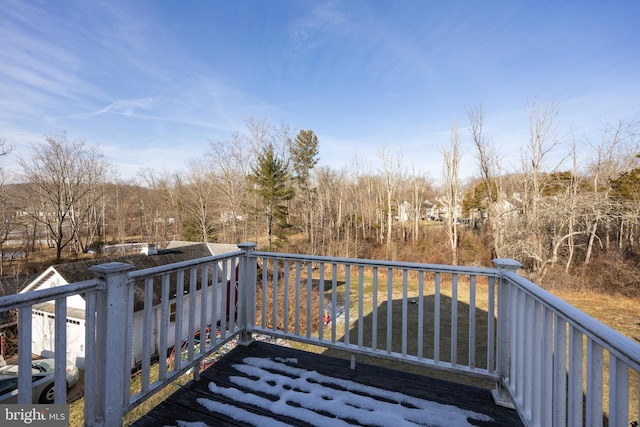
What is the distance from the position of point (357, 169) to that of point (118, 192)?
76.8ft

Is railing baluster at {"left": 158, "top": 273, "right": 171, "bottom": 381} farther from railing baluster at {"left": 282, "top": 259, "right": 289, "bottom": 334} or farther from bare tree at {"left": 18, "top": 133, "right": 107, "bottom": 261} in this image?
bare tree at {"left": 18, "top": 133, "right": 107, "bottom": 261}

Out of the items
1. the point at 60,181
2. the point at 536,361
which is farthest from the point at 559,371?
the point at 60,181

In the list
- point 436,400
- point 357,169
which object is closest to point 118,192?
point 357,169

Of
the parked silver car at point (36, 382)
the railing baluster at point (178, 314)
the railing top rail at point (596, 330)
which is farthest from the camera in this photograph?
the parked silver car at point (36, 382)

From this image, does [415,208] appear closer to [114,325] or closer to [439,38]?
[439,38]

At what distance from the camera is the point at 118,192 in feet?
89.4

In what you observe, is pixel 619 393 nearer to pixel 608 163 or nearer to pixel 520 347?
pixel 520 347

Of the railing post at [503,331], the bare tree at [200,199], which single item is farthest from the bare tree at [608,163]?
the bare tree at [200,199]

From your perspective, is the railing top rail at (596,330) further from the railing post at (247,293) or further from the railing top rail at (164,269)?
the railing post at (247,293)

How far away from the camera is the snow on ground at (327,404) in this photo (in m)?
1.79

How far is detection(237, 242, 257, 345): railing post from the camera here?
2814 millimetres

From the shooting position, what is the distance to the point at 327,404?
6.31ft

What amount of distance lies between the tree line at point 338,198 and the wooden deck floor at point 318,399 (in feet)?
40.6

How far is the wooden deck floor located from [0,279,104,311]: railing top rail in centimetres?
98
